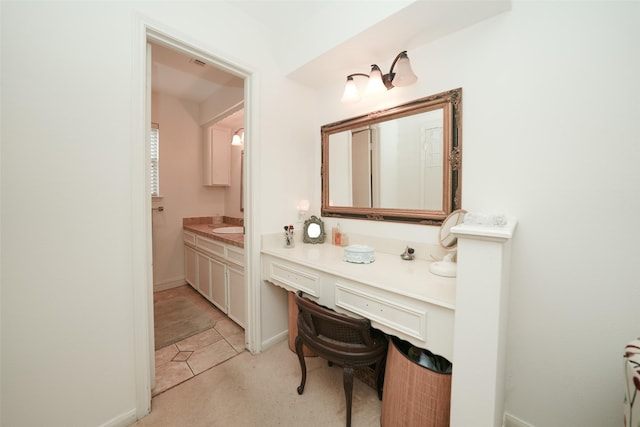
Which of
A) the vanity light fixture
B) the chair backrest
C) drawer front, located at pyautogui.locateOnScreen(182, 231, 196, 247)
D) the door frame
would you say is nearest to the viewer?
the chair backrest

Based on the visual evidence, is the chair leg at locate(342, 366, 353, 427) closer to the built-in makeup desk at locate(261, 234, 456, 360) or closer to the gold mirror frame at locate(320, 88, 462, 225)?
the built-in makeup desk at locate(261, 234, 456, 360)

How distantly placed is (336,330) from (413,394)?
45 centimetres

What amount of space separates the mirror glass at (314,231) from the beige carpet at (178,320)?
1352 millimetres

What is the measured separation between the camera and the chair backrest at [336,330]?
125 centimetres

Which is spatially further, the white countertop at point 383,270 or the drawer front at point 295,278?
the drawer front at point 295,278

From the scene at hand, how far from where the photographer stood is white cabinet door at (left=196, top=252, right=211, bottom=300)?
2.81 metres

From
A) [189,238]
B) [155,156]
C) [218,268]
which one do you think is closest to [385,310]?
[218,268]

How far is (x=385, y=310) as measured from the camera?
1.20 meters

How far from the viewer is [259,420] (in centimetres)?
140

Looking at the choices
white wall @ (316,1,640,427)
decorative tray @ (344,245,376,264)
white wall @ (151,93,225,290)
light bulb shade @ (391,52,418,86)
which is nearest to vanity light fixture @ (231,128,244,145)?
white wall @ (151,93,225,290)

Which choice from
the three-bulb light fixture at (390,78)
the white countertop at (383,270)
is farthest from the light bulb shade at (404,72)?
the white countertop at (383,270)

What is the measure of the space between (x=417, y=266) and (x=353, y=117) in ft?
4.22

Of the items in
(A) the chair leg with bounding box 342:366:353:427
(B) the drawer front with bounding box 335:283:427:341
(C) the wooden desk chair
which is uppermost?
(B) the drawer front with bounding box 335:283:427:341

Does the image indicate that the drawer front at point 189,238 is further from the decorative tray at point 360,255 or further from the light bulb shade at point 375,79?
the light bulb shade at point 375,79
